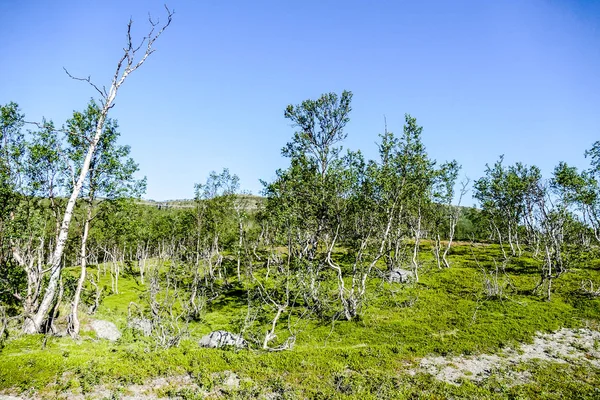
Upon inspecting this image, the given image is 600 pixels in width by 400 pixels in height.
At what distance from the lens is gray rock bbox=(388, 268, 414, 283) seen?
40031 mm

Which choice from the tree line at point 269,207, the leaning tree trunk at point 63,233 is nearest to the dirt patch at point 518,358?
the tree line at point 269,207

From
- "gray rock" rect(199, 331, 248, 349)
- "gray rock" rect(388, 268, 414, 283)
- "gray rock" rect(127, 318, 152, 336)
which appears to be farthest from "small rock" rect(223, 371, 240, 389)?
"gray rock" rect(388, 268, 414, 283)

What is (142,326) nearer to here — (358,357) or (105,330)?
(105,330)

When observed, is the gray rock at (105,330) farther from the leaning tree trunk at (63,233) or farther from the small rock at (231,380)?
the small rock at (231,380)

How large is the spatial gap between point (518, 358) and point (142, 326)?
27.9 metres

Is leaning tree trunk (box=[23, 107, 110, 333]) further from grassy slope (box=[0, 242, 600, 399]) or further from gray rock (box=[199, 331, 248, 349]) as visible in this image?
gray rock (box=[199, 331, 248, 349])

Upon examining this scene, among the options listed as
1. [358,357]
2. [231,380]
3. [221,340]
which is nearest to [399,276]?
[358,357]

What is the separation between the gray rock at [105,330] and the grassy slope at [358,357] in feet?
3.81

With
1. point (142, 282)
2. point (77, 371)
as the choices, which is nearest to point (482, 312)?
point (77, 371)

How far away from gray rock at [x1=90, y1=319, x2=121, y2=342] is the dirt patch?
21974 millimetres

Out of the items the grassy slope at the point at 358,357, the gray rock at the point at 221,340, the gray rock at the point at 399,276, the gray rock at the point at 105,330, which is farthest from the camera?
the gray rock at the point at 399,276

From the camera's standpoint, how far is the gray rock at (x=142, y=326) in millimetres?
25516

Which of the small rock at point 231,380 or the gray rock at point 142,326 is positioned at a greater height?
the small rock at point 231,380

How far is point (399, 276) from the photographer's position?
4084cm
